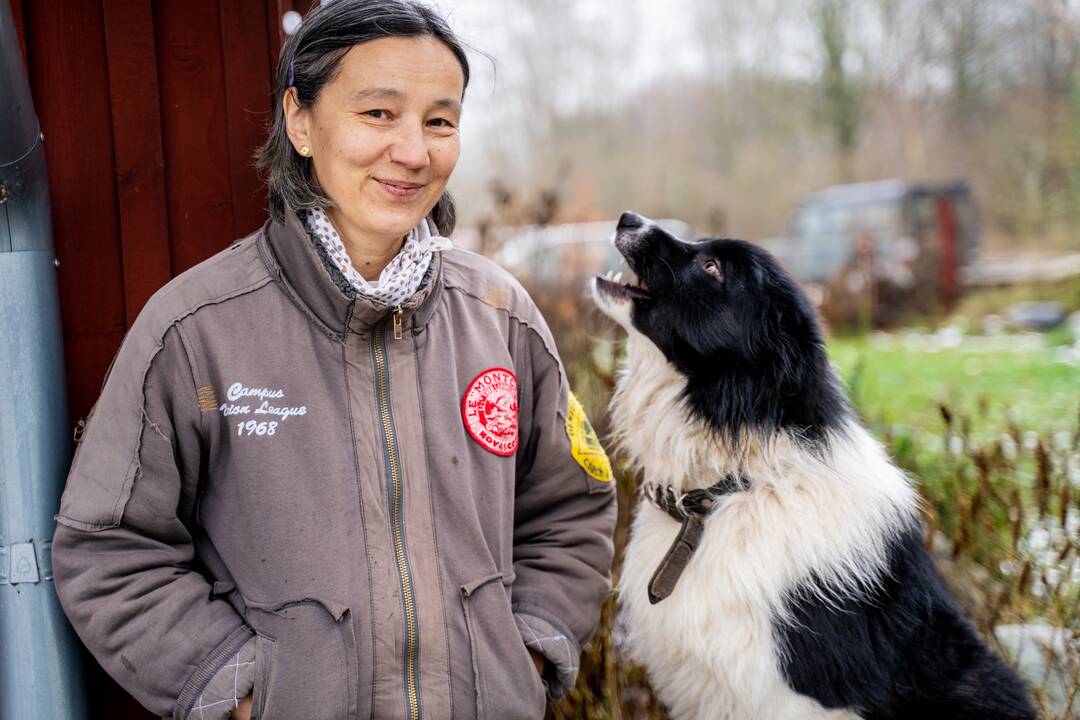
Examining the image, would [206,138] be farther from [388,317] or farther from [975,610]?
[975,610]

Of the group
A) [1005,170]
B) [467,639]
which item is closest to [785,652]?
[467,639]

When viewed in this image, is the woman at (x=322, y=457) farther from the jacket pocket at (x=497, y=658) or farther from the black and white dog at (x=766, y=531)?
the black and white dog at (x=766, y=531)

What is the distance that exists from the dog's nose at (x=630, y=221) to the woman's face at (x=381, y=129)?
0.96 metres

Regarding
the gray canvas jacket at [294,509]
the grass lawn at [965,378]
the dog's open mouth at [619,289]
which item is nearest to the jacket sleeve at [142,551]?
the gray canvas jacket at [294,509]

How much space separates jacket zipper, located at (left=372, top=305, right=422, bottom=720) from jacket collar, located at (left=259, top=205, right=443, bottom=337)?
44mm

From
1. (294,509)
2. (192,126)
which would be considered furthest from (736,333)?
(192,126)

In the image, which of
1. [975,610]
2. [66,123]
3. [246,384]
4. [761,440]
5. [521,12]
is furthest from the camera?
[521,12]

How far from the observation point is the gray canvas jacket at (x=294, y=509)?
6.18ft

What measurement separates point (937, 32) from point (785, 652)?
25342mm

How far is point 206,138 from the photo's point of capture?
98.2 inches

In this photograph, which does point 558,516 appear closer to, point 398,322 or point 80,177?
point 398,322

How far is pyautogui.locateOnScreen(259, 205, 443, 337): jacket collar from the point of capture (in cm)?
201

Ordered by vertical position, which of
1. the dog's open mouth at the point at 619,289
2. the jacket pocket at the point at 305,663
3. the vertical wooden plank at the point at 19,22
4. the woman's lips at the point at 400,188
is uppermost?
the vertical wooden plank at the point at 19,22

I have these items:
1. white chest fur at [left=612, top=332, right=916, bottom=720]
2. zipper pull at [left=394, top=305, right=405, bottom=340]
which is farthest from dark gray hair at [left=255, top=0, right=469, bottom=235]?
white chest fur at [left=612, top=332, right=916, bottom=720]
